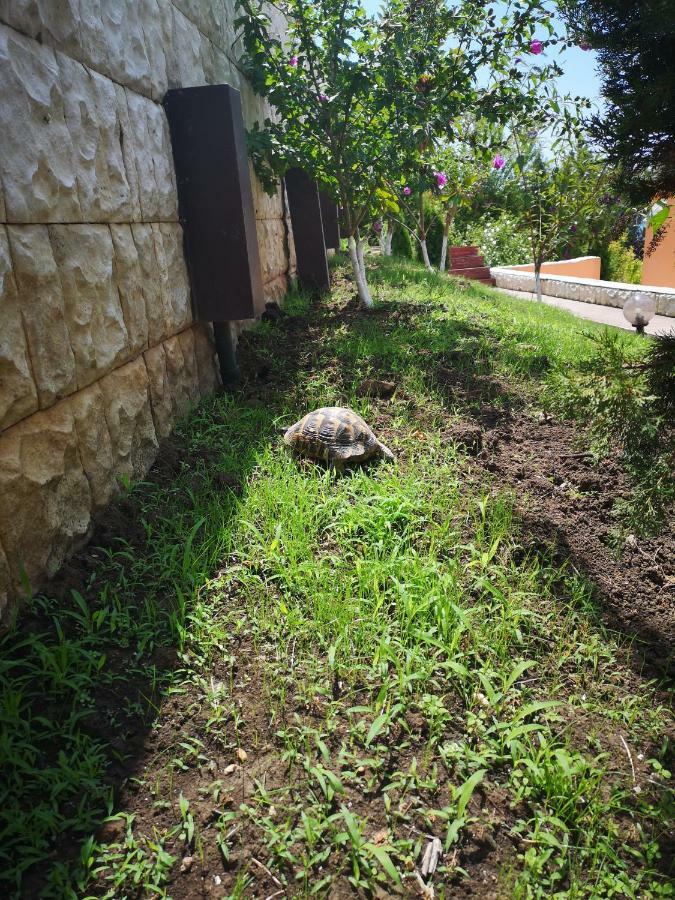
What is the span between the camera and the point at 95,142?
2.66 meters

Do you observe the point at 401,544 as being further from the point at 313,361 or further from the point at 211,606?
the point at 313,361

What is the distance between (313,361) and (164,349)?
1558 mm

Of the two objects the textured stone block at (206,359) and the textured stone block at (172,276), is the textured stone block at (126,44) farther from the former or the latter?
the textured stone block at (206,359)

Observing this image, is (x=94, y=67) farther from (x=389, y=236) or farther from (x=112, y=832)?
(x=389, y=236)

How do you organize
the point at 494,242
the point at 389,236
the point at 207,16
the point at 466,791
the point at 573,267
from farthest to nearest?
the point at 494,242 < the point at 573,267 < the point at 389,236 < the point at 207,16 < the point at 466,791

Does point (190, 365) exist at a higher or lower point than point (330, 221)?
lower

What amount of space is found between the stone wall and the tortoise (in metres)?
0.77

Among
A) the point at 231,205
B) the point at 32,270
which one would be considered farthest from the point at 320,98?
the point at 32,270

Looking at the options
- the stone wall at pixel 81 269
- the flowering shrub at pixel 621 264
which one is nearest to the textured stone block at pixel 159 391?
the stone wall at pixel 81 269

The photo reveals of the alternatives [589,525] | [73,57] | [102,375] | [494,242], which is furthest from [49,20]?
[494,242]

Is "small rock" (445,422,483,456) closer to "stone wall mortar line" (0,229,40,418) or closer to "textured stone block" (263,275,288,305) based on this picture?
"stone wall mortar line" (0,229,40,418)

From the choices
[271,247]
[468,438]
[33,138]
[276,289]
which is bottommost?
[468,438]

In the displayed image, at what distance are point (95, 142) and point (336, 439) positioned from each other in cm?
170

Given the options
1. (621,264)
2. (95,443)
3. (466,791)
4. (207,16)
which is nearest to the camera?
(466,791)
